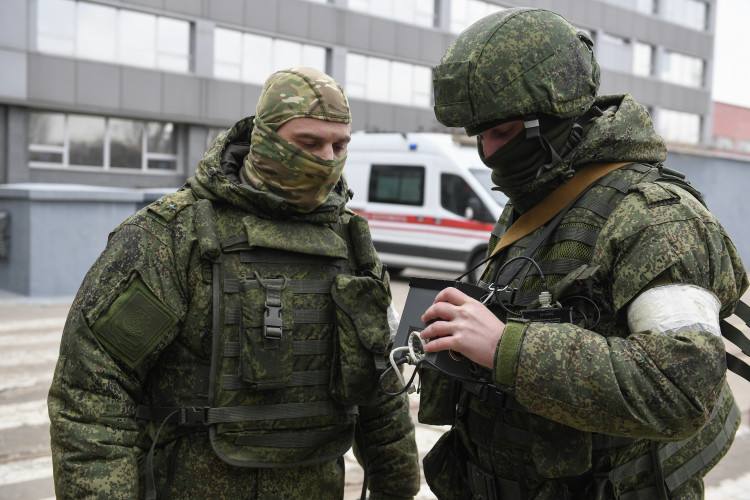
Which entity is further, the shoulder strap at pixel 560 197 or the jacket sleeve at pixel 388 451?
the jacket sleeve at pixel 388 451

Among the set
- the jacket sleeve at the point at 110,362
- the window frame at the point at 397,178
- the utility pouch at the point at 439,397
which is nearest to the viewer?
the jacket sleeve at the point at 110,362

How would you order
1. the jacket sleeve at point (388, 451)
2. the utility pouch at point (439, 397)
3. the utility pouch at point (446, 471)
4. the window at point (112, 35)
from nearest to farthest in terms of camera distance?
the utility pouch at point (439, 397) → the utility pouch at point (446, 471) → the jacket sleeve at point (388, 451) → the window at point (112, 35)

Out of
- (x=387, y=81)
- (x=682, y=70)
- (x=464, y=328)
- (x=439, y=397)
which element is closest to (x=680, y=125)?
(x=682, y=70)

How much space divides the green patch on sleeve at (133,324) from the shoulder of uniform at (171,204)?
23 cm

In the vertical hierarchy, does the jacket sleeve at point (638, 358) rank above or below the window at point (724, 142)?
below

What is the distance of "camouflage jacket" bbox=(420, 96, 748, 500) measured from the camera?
160 centimetres

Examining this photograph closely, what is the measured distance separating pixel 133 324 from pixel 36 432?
3.50 metres

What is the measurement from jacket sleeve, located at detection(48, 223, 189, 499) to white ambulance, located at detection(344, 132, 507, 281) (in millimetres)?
9437

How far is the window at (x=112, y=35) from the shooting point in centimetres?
2070

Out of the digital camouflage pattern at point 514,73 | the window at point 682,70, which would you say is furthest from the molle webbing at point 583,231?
the window at point 682,70

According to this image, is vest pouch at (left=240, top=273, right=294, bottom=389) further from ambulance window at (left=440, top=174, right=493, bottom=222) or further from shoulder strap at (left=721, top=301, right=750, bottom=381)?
ambulance window at (left=440, top=174, right=493, bottom=222)

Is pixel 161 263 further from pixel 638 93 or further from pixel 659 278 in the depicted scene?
pixel 638 93

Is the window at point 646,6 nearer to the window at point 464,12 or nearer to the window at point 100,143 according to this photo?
the window at point 464,12

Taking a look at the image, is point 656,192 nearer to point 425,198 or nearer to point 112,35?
point 425,198
